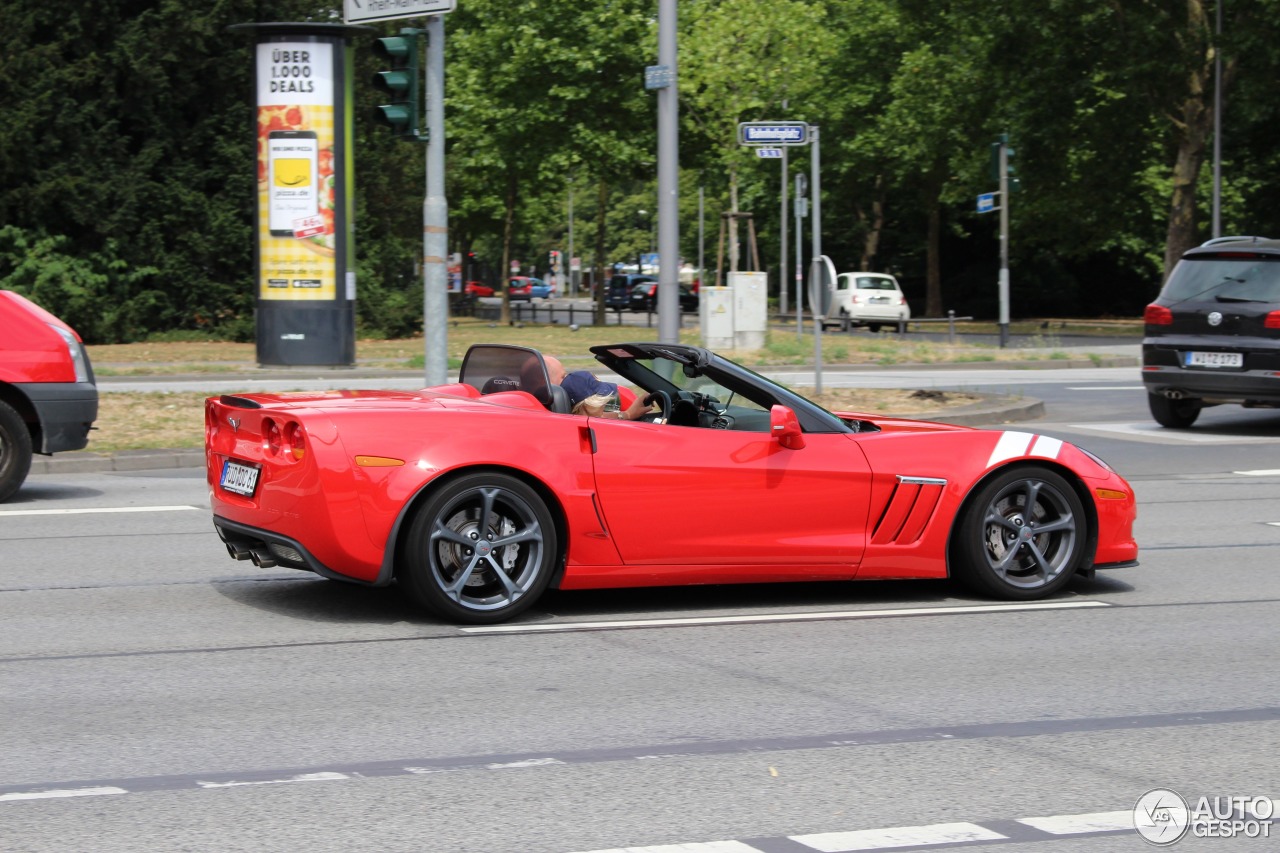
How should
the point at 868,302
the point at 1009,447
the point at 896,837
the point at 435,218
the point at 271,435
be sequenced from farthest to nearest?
the point at 868,302
the point at 435,218
the point at 1009,447
the point at 271,435
the point at 896,837

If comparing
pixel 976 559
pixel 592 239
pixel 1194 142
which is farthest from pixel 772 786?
pixel 592 239

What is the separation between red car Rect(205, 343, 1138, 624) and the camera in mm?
6844

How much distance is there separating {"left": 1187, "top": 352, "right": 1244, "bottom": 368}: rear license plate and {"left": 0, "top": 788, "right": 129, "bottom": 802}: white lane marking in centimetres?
Result: 1348

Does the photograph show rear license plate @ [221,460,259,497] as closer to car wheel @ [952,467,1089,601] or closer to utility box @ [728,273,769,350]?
car wheel @ [952,467,1089,601]

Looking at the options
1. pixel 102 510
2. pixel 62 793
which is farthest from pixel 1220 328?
pixel 62 793

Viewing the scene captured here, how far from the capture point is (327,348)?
25188 mm

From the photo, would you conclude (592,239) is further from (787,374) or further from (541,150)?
(787,374)

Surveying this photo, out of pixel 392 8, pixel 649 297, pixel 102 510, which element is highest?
pixel 392 8

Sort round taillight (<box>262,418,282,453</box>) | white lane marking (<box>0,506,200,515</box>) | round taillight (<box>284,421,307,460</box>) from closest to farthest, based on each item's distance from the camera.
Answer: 1. round taillight (<box>284,421,307,460</box>)
2. round taillight (<box>262,418,282,453</box>)
3. white lane marking (<box>0,506,200,515</box>)

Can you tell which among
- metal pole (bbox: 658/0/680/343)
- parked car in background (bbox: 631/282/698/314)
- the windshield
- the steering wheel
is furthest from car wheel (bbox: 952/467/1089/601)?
parked car in background (bbox: 631/282/698/314)

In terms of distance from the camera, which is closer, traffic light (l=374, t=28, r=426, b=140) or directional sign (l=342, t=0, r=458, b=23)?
traffic light (l=374, t=28, r=426, b=140)

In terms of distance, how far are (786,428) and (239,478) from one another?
7.79 feet

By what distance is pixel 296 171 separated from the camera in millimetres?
24938

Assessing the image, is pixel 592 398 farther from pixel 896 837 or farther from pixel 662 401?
pixel 896 837
